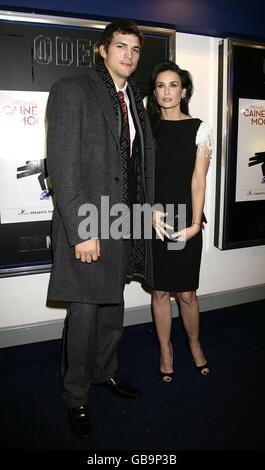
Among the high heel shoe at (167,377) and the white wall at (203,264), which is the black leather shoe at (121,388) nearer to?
the high heel shoe at (167,377)

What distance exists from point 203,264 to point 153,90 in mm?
1460

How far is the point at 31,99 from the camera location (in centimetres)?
215

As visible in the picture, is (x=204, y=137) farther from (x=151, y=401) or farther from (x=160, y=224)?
(x=151, y=401)

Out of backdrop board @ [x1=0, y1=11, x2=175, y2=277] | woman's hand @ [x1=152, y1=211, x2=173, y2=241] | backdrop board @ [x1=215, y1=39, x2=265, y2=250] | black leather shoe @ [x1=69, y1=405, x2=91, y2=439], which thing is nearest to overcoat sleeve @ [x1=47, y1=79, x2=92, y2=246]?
woman's hand @ [x1=152, y1=211, x2=173, y2=241]

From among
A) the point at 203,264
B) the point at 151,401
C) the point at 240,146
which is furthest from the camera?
the point at 203,264

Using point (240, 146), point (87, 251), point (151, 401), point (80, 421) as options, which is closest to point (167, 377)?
point (151, 401)

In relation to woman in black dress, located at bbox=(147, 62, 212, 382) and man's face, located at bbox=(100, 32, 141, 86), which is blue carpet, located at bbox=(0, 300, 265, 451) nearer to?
woman in black dress, located at bbox=(147, 62, 212, 382)

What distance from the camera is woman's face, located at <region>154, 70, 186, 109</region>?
1.87 meters

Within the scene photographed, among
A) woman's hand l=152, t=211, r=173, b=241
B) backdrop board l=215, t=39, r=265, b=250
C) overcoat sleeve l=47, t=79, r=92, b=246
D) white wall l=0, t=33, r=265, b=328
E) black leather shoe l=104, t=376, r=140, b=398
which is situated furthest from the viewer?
backdrop board l=215, t=39, r=265, b=250

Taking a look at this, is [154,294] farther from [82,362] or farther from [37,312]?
[37,312]

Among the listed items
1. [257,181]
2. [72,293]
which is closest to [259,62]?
[257,181]

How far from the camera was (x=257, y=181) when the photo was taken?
9.29 feet

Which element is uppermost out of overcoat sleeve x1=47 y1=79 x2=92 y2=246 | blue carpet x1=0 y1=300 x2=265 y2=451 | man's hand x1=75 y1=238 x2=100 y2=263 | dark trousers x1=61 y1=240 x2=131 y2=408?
overcoat sleeve x1=47 y1=79 x2=92 y2=246

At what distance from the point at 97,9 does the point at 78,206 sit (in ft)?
4.60
